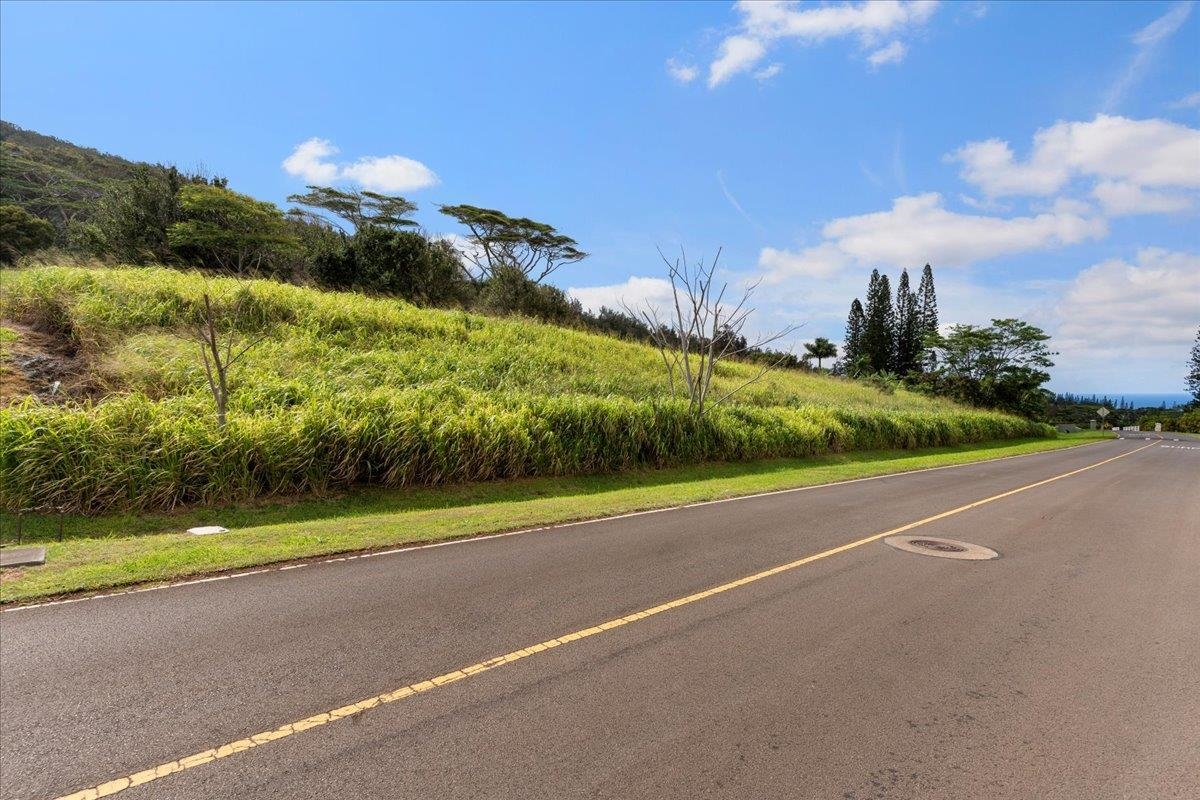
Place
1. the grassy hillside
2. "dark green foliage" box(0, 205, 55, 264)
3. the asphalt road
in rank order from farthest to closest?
1. "dark green foliage" box(0, 205, 55, 264)
2. the grassy hillside
3. the asphalt road

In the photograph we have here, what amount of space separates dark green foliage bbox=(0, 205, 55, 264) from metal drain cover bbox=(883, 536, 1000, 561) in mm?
43630

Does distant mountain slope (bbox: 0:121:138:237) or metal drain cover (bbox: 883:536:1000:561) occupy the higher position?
distant mountain slope (bbox: 0:121:138:237)

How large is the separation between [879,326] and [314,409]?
68.4 metres

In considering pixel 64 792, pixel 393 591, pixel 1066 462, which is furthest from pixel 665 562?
pixel 1066 462

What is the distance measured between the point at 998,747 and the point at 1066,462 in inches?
1053

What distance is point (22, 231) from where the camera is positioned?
3388cm

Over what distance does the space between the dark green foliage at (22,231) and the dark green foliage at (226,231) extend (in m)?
17.0

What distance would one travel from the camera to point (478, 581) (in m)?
5.74

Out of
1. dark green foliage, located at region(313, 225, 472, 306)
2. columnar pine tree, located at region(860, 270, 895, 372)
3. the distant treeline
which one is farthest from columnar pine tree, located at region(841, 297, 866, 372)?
dark green foliage, located at region(313, 225, 472, 306)

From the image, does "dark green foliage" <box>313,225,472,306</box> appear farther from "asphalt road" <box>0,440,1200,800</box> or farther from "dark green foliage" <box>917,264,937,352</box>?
"dark green foliage" <box>917,264,937,352</box>

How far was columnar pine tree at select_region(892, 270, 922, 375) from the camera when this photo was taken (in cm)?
6812

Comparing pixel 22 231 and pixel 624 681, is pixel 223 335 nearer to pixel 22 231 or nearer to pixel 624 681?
pixel 624 681

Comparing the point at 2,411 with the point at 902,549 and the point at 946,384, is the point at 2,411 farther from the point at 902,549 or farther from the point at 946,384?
the point at 946,384

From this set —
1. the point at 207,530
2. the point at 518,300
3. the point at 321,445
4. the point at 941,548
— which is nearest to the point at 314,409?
the point at 321,445
